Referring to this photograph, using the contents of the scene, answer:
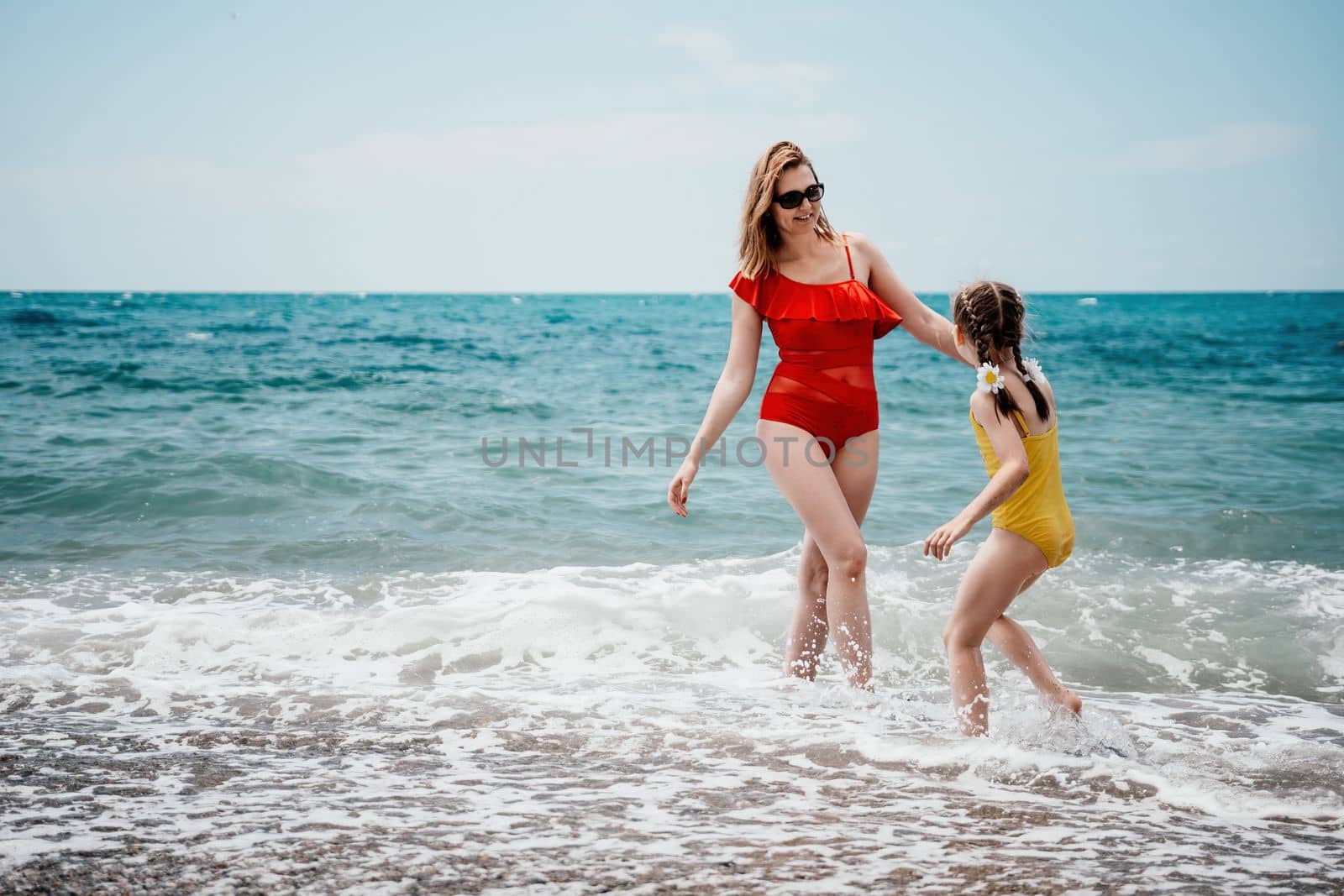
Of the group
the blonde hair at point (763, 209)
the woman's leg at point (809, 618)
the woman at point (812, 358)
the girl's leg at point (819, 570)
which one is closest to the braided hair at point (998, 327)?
the woman at point (812, 358)

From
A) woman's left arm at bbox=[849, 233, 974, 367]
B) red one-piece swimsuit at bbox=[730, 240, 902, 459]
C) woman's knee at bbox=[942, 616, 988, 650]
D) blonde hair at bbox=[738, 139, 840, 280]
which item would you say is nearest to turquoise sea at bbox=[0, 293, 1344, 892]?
woman's knee at bbox=[942, 616, 988, 650]

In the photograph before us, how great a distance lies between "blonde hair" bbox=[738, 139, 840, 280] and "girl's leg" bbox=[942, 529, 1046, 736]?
1.28 meters

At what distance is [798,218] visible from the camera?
377 cm

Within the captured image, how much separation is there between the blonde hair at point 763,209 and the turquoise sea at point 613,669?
5.62 feet

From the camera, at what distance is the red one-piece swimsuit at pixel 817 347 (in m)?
3.74

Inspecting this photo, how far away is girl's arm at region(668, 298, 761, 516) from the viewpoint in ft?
12.5

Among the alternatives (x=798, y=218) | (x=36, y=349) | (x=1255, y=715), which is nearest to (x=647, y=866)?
(x=798, y=218)

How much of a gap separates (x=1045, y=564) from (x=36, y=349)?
2481 cm

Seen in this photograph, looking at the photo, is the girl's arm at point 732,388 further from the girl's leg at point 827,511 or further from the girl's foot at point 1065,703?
the girl's foot at point 1065,703

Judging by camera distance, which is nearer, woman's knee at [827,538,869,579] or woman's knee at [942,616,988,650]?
woman's knee at [942,616,988,650]

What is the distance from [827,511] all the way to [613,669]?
1.64m

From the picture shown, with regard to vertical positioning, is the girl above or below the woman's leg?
above

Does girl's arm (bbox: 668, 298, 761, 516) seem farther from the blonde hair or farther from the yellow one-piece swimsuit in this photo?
the yellow one-piece swimsuit

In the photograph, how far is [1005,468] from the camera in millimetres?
3174
